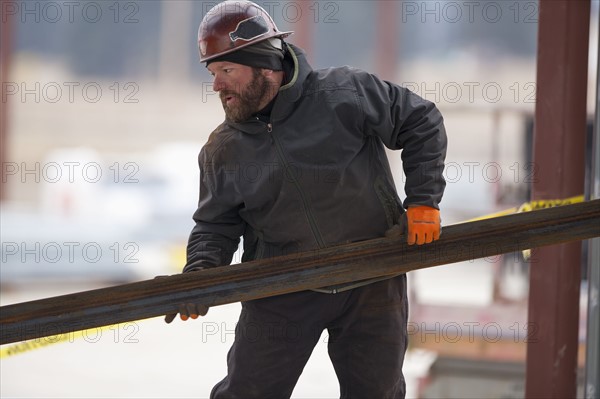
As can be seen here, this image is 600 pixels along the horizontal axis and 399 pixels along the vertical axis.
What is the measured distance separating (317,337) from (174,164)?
404 inches

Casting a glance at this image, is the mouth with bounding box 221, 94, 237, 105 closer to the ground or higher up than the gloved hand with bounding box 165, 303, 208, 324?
higher up

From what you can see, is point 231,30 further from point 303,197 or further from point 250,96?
point 303,197

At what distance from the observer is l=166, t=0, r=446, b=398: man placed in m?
2.62

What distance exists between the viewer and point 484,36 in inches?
601

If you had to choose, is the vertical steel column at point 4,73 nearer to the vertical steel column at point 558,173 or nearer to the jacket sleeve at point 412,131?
the vertical steel column at point 558,173

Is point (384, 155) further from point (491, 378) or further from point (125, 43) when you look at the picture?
point (125, 43)

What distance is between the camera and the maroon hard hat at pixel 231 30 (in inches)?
Answer: 101

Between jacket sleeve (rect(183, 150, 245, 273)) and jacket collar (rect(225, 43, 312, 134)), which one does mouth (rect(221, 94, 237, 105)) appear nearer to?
jacket collar (rect(225, 43, 312, 134))

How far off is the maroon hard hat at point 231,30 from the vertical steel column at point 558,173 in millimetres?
1523

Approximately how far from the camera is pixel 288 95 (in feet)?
8.68

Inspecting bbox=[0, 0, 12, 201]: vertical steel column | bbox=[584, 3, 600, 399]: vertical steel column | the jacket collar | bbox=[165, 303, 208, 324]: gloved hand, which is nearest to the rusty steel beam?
bbox=[165, 303, 208, 324]: gloved hand

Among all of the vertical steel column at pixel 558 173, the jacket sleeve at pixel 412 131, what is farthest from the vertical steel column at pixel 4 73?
the jacket sleeve at pixel 412 131

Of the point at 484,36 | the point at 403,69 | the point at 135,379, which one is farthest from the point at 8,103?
the point at 135,379

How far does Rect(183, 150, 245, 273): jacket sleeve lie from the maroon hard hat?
0.37m
